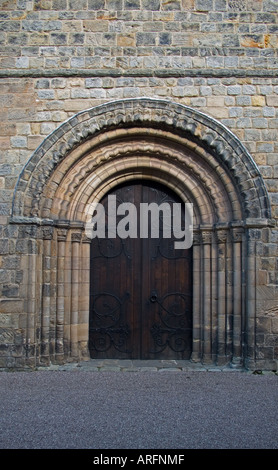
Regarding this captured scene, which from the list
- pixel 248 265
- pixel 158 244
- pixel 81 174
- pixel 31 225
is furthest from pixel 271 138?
pixel 31 225

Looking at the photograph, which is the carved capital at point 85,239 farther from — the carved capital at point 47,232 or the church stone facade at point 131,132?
the carved capital at point 47,232

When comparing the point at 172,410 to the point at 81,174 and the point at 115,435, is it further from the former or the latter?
the point at 81,174

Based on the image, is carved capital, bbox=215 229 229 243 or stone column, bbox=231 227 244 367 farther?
carved capital, bbox=215 229 229 243

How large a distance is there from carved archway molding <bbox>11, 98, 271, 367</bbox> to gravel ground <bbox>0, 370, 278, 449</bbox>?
0.64 m

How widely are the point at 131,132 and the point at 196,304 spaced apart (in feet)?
8.95

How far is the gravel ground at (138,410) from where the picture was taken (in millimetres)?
3549

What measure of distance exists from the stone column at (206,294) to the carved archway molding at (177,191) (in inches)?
0.6

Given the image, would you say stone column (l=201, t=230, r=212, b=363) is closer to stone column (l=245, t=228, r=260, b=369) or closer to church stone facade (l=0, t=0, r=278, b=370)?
church stone facade (l=0, t=0, r=278, b=370)

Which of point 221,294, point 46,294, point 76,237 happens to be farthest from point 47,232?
point 221,294

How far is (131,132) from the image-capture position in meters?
6.29

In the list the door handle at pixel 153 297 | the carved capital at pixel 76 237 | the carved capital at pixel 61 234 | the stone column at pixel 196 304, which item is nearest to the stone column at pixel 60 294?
the carved capital at pixel 61 234

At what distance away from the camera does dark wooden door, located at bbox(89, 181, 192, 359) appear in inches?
257

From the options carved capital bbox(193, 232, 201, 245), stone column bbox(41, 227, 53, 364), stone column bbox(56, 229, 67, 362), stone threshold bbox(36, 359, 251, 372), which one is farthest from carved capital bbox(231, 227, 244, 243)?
stone column bbox(41, 227, 53, 364)

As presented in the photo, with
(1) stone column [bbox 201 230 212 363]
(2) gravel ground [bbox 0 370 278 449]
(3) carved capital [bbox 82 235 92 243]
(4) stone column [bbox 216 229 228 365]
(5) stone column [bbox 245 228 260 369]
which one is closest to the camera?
(2) gravel ground [bbox 0 370 278 449]
